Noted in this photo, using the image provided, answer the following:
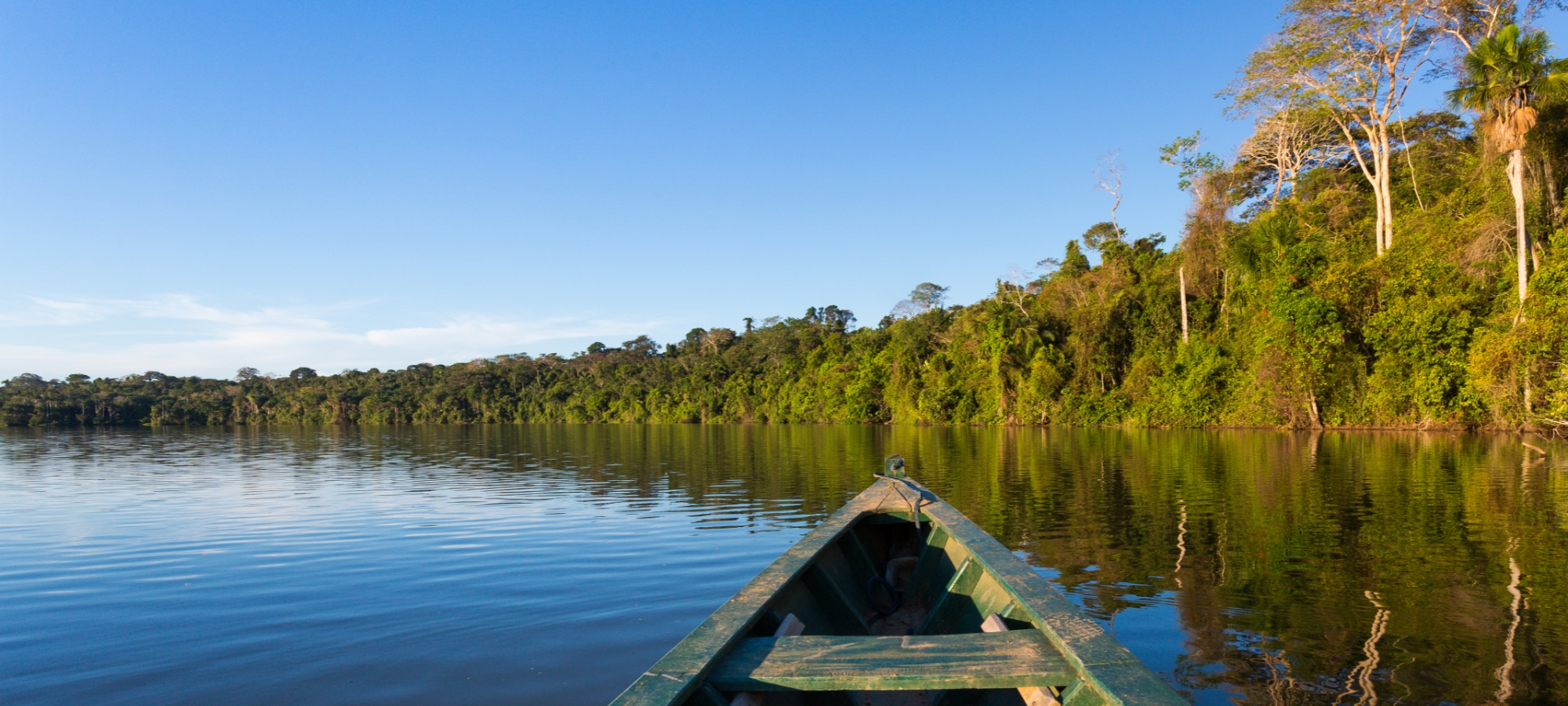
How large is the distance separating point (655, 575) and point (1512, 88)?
27.0 meters

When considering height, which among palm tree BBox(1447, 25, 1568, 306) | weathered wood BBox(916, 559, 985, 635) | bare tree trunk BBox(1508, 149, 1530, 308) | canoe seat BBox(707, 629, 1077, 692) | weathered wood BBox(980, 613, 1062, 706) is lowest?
weathered wood BBox(916, 559, 985, 635)

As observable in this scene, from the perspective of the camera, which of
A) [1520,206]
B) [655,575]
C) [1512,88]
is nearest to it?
[655,575]

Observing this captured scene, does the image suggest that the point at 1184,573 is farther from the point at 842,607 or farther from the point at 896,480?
the point at 842,607

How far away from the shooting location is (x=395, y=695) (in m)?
4.76

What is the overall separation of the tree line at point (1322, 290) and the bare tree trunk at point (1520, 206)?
8 cm

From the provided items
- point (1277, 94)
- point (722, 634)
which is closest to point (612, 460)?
point (722, 634)

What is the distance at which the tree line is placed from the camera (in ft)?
74.4

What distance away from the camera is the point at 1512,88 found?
71.5 ft

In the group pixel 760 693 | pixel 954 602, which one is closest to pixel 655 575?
pixel 954 602

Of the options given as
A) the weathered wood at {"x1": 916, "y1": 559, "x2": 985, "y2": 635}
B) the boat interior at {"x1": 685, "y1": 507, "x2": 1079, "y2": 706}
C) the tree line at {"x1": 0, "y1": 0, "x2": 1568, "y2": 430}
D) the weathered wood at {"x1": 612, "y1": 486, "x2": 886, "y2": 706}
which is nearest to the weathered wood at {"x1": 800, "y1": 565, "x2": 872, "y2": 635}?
the boat interior at {"x1": 685, "y1": 507, "x2": 1079, "y2": 706}

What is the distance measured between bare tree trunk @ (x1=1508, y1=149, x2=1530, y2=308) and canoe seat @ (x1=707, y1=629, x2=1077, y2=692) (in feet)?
89.3

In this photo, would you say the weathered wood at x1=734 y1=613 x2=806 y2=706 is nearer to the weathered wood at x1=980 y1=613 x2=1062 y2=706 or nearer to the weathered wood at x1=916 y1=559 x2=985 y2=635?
the weathered wood at x1=980 y1=613 x2=1062 y2=706

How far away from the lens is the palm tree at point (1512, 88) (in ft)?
70.1

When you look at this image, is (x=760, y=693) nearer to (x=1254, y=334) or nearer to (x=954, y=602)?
(x=954, y=602)
